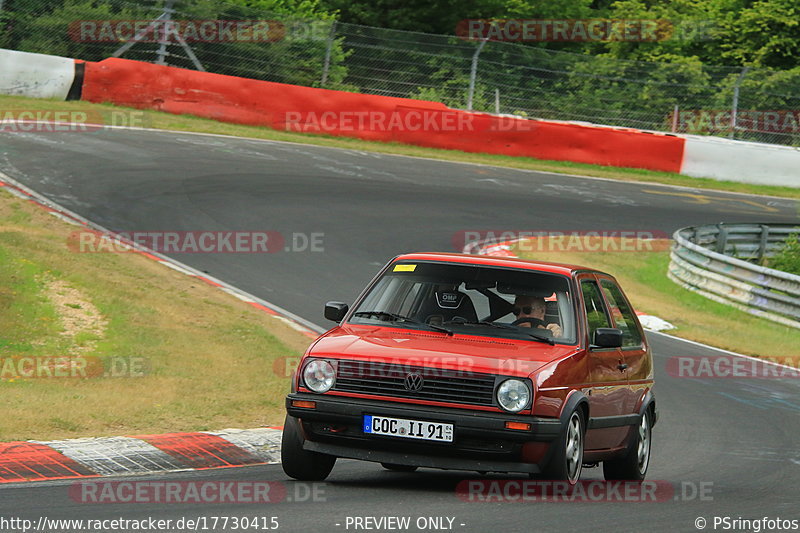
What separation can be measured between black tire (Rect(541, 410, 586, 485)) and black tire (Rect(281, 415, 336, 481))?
131 cm

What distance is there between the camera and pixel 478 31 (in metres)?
40.5

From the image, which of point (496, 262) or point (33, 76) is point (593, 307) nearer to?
point (496, 262)

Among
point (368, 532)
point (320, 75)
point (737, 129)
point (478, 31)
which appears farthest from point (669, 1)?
point (368, 532)

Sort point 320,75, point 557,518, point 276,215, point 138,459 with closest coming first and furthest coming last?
1. point 557,518
2. point 138,459
3. point 276,215
4. point 320,75

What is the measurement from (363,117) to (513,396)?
21.8m

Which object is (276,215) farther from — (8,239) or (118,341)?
(118,341)

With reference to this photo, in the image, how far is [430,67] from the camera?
93.5ft

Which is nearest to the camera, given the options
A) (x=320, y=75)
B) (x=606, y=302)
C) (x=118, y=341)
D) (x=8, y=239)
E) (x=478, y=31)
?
(x=606, y=302)

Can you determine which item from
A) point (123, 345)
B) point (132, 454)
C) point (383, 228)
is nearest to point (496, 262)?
point (132, 454)

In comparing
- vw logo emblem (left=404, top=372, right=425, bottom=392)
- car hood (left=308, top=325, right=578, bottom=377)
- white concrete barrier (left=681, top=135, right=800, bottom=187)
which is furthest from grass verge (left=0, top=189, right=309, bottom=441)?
white concrete barrier (left=681, top=135, right=800, bottom=187)

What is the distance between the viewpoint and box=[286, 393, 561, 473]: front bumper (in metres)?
6.93

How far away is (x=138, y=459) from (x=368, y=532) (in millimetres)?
2492

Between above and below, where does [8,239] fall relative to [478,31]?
below

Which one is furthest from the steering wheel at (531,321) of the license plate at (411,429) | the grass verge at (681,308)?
the grass verge at (681,308)
